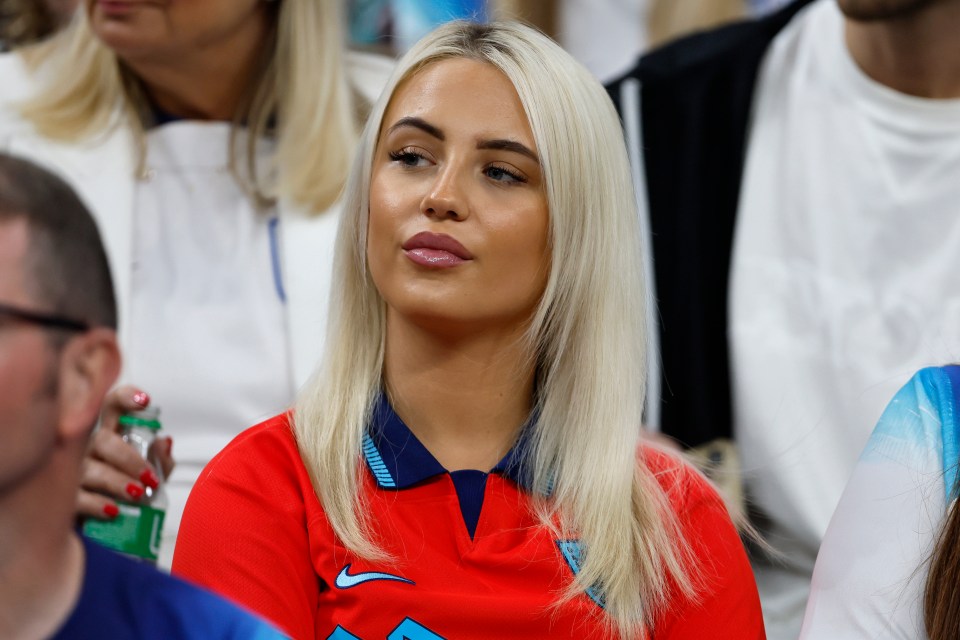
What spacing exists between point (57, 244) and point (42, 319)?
0.17 feet

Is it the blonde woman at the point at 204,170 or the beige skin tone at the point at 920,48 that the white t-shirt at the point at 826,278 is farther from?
the blonde woman at the point at 204,170

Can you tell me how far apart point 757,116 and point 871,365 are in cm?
51

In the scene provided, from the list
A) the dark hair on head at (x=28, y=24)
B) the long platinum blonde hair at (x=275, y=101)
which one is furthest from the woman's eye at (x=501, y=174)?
the dark hair on head at (x=28, y=24)

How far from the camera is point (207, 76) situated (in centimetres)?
230

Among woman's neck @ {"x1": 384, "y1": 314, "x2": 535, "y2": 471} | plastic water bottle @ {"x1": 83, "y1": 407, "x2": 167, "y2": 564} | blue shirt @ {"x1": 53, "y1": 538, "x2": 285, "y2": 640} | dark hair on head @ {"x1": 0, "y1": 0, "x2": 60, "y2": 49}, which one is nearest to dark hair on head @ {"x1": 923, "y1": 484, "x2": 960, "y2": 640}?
woman's neck @ {"x1": 384, "y1": 314, "x2": 535, "y2": 471}

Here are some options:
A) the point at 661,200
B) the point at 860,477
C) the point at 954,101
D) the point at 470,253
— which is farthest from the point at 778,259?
the point at 470,253

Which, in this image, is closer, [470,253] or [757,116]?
[470,253]

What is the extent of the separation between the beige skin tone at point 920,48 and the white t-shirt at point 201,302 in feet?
3.38

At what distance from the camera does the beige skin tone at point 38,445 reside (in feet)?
2.91

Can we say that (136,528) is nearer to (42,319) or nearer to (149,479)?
(149,479)

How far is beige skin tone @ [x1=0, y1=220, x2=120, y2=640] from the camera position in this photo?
887 millimetres

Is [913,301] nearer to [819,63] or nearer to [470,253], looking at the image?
[819,63]

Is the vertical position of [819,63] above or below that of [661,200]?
above

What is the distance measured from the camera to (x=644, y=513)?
150 centimetres
